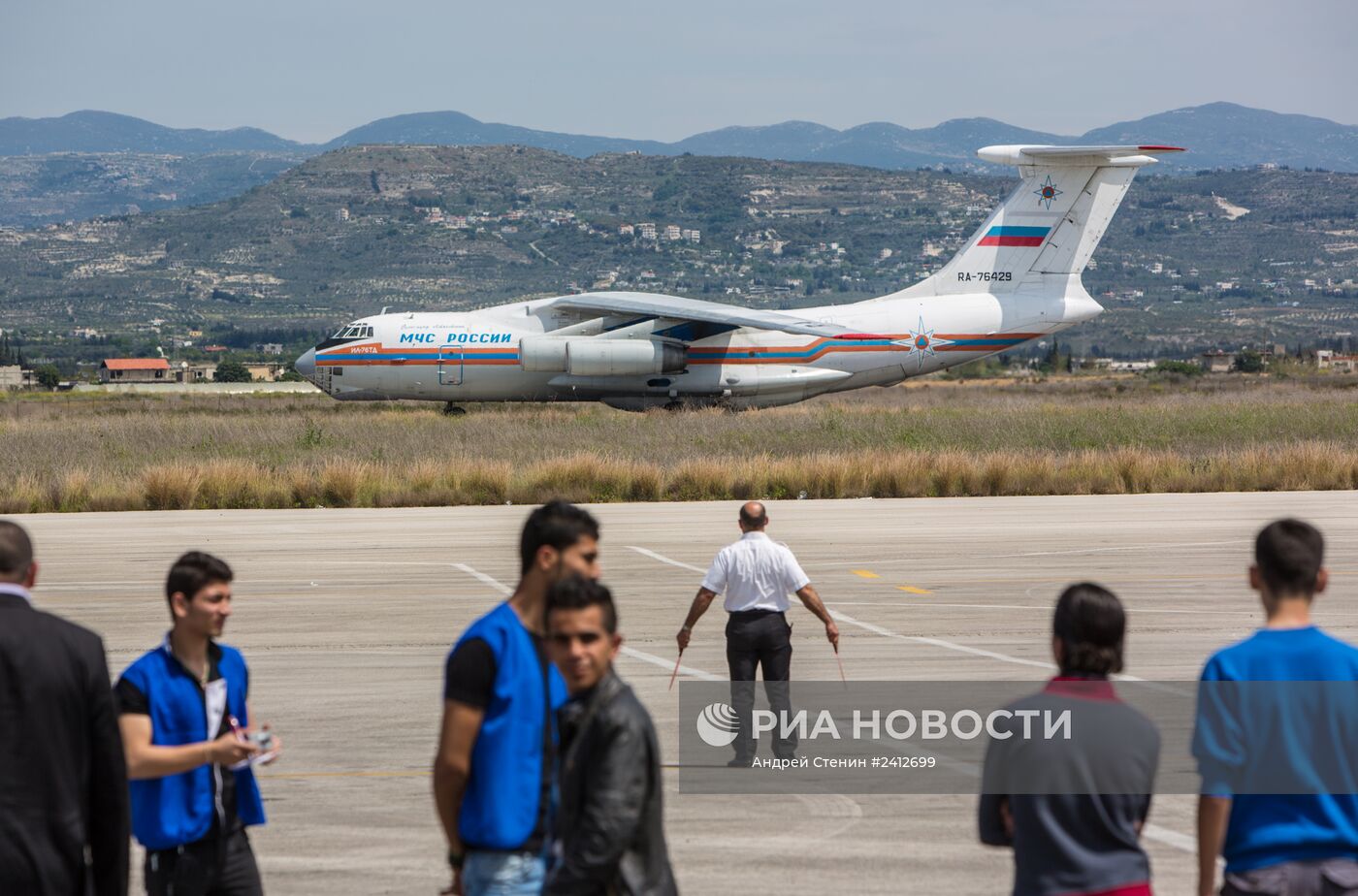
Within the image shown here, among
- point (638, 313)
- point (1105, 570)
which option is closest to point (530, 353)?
point (638, 313)

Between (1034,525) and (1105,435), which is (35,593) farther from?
(1105,435)

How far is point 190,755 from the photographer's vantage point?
17.6ft

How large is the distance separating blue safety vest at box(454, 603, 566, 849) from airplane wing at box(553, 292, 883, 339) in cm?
3478

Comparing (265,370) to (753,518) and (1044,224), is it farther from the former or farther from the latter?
(753,518)

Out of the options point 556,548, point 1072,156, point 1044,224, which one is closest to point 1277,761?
point 556,548

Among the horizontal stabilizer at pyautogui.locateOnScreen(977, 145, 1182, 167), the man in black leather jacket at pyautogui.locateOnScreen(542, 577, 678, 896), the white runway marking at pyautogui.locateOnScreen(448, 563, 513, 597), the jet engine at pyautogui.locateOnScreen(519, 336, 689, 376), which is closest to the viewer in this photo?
the man in black leather jacket at pyautogui.locateOnScreen(542, 577, 678, 896)

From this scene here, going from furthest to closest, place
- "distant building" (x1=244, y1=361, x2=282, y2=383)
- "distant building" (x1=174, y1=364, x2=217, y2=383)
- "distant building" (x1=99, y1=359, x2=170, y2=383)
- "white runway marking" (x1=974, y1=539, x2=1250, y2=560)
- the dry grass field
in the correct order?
1. "distant building" (x1=244, y1=361, x2=282, y2=383)
2. "distant building" (x1=174, y1=364, x2=217, y2=383)
3. "distant building" (x1=99, y1=359, x2=170, y2=383)
4. the dry grass field
5. "white runway marking" (x1=974, y1=539, x2=1250, y2=560)

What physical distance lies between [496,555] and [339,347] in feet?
78.2

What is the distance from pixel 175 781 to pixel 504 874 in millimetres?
1430

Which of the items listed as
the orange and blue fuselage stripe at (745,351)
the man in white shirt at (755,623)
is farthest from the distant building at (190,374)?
the man in white shirt at (755,623)

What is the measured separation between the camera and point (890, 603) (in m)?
15.8

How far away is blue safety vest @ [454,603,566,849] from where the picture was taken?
472 centimetres

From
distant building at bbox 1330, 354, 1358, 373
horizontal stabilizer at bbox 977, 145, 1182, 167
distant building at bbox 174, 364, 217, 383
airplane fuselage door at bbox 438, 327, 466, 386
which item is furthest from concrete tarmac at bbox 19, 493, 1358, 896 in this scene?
distant building at bbox 174, 364, 217, 383

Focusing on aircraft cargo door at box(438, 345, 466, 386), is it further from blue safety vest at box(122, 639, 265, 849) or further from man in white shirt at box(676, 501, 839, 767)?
blue safety vest at box(122, 639, 265, 849)
